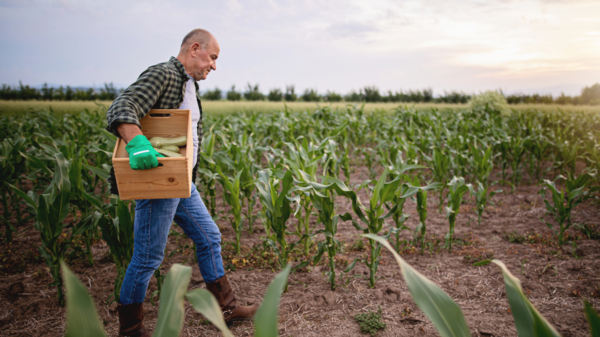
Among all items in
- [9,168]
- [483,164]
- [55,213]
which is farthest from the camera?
[483,164]

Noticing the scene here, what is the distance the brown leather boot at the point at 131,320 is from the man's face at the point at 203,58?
141cm

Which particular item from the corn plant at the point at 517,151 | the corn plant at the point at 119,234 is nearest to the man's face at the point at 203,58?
the corn plant at the point at 119,234

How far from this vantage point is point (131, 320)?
6.40 ft

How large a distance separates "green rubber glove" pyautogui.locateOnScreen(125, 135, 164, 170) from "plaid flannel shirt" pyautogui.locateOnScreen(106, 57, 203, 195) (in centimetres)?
12

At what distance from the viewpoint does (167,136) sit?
1.99m

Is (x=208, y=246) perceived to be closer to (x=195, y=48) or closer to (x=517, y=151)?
(x=195, y=48)

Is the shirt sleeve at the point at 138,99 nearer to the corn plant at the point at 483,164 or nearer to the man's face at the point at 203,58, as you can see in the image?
the man's face at the point at 203,58

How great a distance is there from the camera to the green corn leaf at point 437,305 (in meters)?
0.87

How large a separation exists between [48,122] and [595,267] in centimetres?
949

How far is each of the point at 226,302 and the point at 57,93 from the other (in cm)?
2369

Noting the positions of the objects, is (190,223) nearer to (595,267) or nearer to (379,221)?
(379,221)

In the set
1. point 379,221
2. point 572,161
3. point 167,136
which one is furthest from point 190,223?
point 572,161

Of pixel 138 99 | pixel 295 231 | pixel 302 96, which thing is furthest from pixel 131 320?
pixel 302 96

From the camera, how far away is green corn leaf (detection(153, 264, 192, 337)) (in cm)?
75
